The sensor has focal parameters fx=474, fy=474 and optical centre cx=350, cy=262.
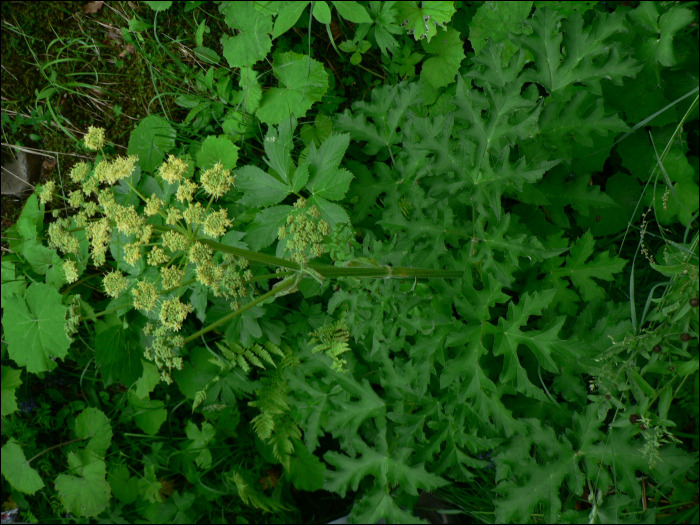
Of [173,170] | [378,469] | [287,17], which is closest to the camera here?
[173,170]

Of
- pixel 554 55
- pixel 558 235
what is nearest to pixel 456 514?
pixel 558 235

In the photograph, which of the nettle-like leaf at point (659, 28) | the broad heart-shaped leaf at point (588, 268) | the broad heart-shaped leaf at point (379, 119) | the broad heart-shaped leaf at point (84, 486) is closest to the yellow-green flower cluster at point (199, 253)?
the broad heart-shaped leaf at point (379, 119)

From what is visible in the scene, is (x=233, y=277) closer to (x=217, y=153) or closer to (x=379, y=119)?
(x=379, y=119)

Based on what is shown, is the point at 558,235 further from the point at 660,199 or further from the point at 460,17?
the point at 460,17

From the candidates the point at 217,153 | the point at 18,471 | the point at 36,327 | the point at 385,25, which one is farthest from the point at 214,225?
the point at 18,471

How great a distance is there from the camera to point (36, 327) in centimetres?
325

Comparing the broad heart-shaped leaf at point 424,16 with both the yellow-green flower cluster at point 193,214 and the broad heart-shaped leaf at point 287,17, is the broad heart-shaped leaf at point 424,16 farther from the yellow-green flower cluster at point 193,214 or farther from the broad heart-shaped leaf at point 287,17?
the yellow-green flower cluster at point 193,214

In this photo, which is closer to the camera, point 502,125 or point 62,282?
point 502,125

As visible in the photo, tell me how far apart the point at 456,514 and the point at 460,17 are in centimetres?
313

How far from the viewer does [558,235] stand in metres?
2.48

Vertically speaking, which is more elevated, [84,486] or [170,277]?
[170,277]

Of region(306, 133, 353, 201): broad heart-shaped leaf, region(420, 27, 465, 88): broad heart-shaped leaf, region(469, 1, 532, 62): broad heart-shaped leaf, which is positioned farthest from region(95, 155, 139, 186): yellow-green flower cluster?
region(469, 1, 532, 62): broad heart-shaped leaf

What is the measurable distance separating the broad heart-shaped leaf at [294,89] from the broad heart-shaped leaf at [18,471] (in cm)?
316

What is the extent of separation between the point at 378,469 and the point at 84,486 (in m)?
2.52
